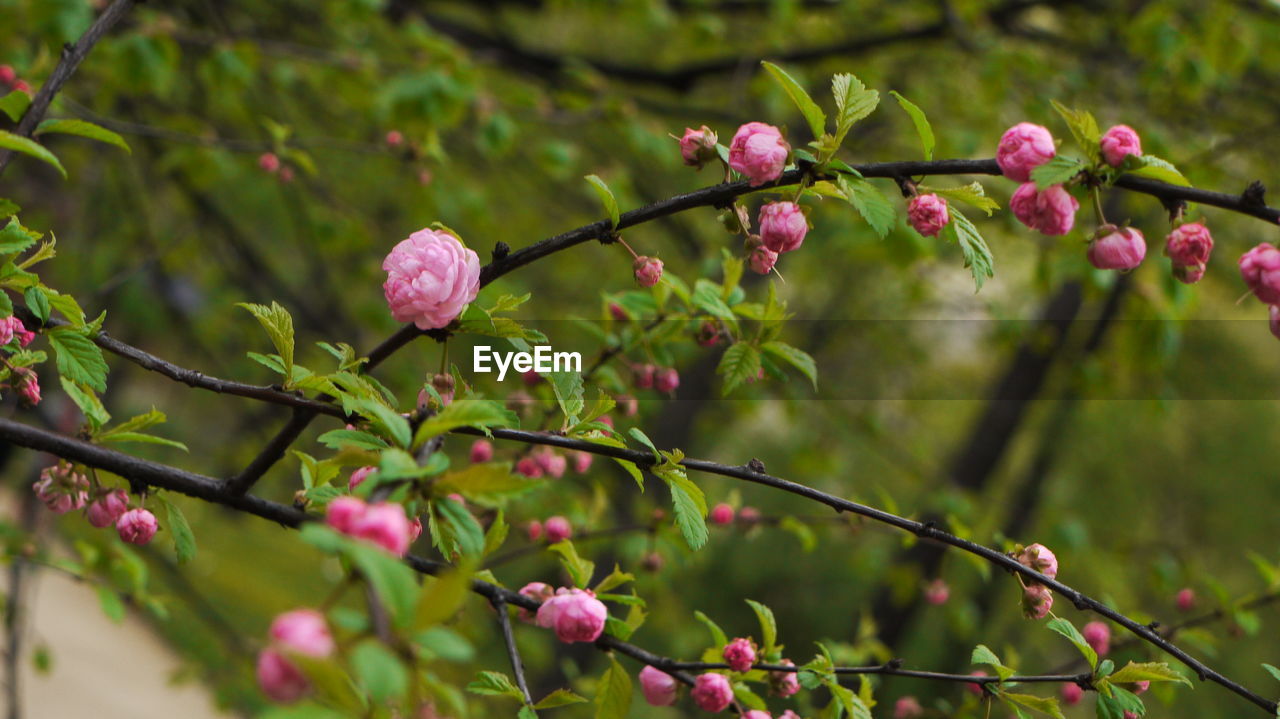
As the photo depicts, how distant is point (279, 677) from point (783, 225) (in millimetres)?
693

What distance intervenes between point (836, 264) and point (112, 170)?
4908mm

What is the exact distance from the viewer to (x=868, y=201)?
1.01 meters

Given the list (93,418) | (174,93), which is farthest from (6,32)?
(93,418)

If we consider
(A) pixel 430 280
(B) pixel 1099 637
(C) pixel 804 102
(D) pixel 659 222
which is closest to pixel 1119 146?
(C) pixel 804 102

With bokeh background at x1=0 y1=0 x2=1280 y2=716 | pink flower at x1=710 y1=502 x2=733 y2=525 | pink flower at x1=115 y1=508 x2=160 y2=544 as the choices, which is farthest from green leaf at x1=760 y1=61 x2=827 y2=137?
pink flower at x1=710 y1=502 x2=733 y2=525

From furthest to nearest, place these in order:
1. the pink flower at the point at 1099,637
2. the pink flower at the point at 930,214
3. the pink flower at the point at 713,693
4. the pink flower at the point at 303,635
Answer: the pink flower at the point at 1099,637, the pink flower at the point at 713,693, the pink flower at the point at 930,214, the pink flower at the point at 303,635

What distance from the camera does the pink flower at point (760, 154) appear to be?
99cm

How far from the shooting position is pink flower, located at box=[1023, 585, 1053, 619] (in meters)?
1.07

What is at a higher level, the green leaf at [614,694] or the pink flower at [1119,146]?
the pink flower at [1119,146]

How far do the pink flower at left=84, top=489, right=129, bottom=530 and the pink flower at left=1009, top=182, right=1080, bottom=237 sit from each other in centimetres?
113

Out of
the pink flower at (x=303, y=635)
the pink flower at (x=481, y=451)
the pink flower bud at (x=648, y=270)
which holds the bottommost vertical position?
the pink flower at (x=481, y=451)

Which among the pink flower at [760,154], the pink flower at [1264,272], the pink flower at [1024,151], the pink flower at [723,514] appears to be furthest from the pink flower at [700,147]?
the pink flower at [723,514]

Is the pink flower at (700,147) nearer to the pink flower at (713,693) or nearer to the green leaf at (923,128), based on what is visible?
the green leaf at (923,128)

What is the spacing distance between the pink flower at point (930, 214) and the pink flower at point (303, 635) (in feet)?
2.43
